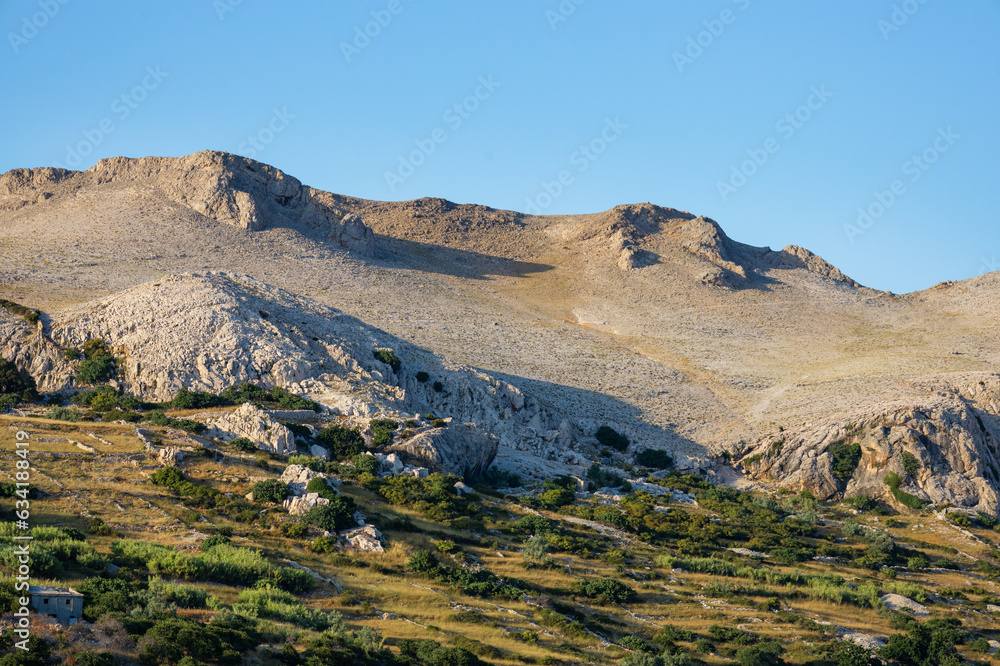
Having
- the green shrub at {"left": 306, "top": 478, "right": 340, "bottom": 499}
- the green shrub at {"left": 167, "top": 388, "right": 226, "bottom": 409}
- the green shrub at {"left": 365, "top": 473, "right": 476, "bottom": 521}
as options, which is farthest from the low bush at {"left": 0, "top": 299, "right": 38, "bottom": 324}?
the green shrub at {"left": 306, "top": 478, "right": 340, "bottom": 499}

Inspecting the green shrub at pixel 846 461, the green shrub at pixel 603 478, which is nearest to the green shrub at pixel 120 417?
the green shrub at pixel 603 478

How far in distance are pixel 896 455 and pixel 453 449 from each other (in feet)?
111

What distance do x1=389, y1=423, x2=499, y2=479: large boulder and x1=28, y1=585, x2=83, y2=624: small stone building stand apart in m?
27.9

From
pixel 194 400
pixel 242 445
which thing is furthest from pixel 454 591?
pixel 194 400

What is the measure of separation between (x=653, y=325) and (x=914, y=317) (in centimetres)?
4012

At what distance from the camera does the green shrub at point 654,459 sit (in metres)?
66.2

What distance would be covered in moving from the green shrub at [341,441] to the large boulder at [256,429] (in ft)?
8.11

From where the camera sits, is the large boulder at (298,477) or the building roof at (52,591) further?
the large boulder at (298,477)

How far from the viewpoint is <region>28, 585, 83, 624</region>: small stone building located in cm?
1884

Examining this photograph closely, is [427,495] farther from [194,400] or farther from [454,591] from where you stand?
[194,400]

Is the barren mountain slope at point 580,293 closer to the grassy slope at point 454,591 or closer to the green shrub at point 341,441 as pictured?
the green shrub at point 341,441

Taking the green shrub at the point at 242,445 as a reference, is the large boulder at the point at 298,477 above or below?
below

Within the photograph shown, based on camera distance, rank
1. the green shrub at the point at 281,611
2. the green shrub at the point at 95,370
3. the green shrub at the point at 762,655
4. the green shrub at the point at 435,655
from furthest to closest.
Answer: the green shrub at the point at 95,370, the green shrub at the point at 762,655, the green shrub at the point at 281,611, the green shrub at the point at 435,655

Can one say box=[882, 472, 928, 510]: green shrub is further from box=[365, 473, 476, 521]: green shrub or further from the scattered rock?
box=[365, 473, 476, 521]: green shrub
